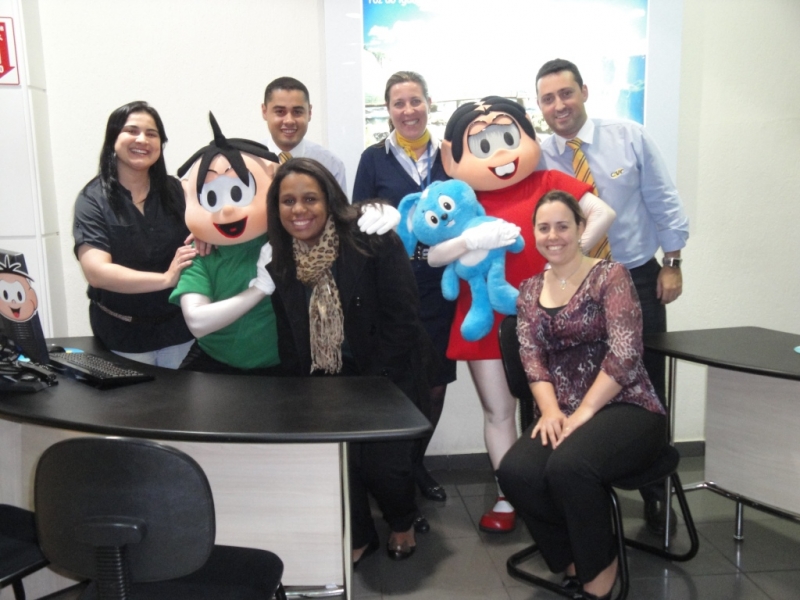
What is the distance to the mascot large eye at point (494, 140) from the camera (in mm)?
2496

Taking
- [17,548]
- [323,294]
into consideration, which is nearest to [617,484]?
[323,294]

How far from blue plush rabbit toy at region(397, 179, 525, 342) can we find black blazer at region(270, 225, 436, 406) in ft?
0.92

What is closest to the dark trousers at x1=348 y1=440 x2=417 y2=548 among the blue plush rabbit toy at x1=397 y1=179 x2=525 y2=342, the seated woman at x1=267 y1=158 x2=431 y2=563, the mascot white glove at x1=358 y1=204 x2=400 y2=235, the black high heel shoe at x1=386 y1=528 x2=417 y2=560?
the seated woman at x1=267 y1=158 x2=431 y2=563

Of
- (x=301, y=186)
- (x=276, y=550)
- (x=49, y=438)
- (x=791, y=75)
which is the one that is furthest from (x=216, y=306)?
(x=791, y=75)

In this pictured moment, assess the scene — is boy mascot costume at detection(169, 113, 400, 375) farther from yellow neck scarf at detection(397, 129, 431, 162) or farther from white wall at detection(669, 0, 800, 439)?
white wall at detection(669, 0, 800, 439)

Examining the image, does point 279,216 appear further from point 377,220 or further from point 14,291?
point 14,291

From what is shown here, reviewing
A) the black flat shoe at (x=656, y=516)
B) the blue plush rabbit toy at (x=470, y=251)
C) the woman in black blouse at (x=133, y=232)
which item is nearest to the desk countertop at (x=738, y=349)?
the blue plush rabbit toy at (x=470, y=251)

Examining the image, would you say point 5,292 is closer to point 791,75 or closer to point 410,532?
point 410,532

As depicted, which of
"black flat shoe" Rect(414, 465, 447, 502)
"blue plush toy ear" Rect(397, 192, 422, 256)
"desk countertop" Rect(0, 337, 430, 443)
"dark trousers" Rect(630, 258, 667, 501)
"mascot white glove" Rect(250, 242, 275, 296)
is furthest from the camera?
"black flat shoe" Rect(414, 465, 447, 502)

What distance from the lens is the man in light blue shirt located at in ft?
8.80

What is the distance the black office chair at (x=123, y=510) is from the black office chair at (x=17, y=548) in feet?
1.52

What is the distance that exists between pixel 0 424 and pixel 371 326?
1.12 meters

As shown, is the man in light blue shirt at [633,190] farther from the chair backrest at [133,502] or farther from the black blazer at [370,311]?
the chair backrest at [133,502]

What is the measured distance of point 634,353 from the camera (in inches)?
81.9
